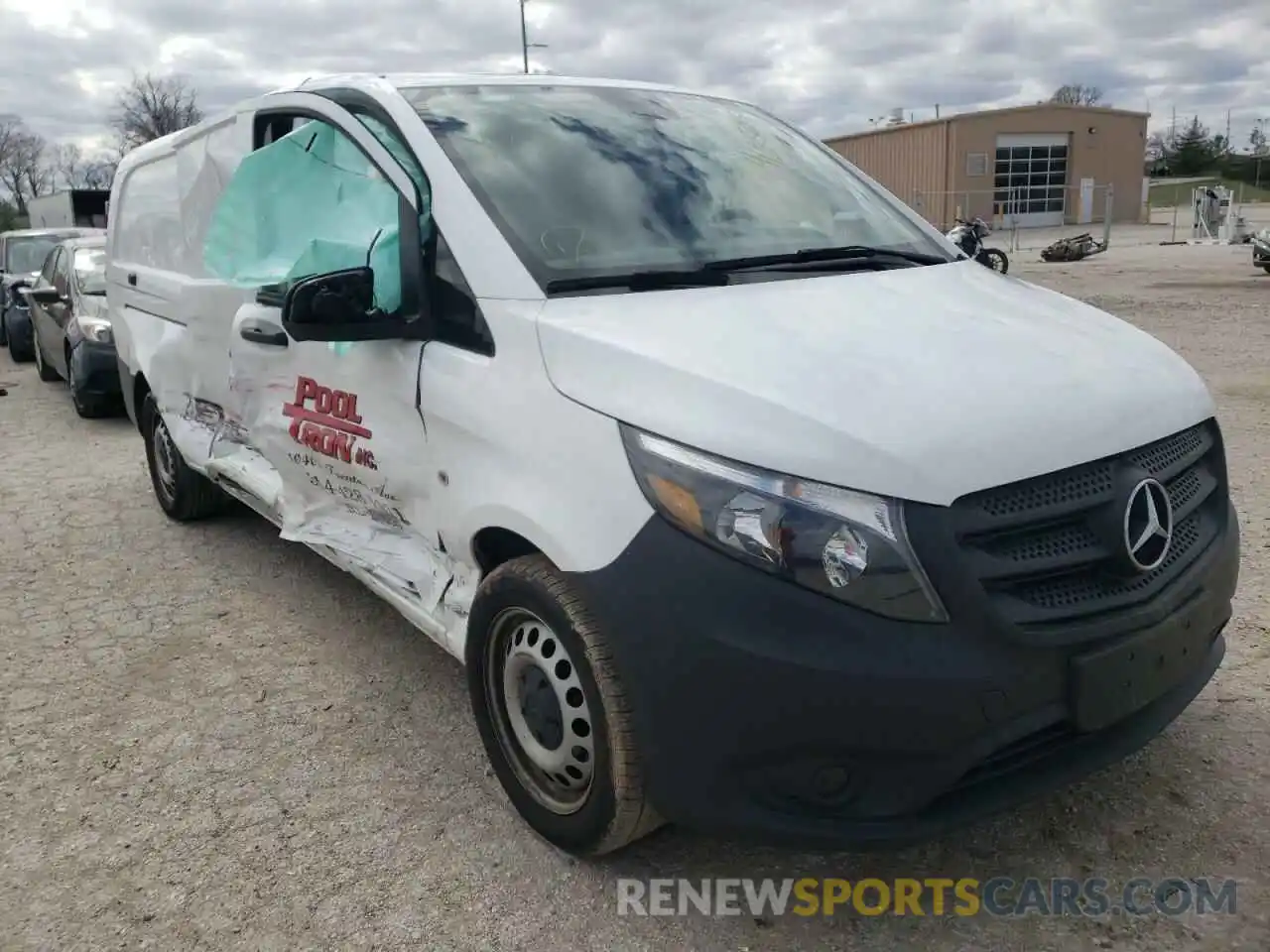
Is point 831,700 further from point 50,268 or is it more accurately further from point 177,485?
point 50,268

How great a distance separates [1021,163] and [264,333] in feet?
130

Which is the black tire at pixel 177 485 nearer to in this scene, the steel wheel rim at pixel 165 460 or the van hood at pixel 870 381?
the steel wheel rim at pixel 165 460

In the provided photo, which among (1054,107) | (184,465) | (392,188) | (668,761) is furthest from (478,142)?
(1054,107)

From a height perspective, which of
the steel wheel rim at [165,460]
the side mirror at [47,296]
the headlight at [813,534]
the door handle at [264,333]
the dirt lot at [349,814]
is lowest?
the dirt lot at [349,814]

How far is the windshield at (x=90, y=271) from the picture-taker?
9484 millimetres

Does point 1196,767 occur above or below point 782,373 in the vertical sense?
below

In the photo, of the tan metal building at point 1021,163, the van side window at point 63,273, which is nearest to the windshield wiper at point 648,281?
the van side window at point 63,273

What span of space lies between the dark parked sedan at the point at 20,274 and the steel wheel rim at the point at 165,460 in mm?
8860

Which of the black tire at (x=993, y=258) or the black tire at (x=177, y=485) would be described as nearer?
the black tire at (x=993, y=258)

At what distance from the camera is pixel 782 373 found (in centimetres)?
226

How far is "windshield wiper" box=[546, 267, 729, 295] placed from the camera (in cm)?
268

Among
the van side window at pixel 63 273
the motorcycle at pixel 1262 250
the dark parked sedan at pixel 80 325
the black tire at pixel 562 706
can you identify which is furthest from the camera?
the motorcycle at pixel 1262 250

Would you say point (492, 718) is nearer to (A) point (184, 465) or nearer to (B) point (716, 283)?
(B) point (716, 283)

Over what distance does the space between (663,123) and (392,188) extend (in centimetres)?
92
